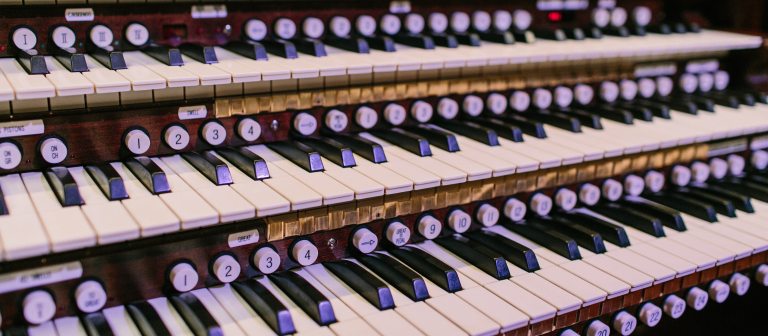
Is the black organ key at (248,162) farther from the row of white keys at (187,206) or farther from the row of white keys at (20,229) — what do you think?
the row of white keys at (20,229)

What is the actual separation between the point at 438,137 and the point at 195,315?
856 mm

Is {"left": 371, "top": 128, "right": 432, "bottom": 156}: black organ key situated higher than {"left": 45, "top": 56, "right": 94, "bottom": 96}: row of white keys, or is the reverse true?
{"left": 45, "top": 56, "right": 94, "bottom": 96}: row of white keys

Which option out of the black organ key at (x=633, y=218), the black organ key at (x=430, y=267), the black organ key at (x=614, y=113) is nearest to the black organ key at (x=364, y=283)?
the black organ key at (x=430, y=267)

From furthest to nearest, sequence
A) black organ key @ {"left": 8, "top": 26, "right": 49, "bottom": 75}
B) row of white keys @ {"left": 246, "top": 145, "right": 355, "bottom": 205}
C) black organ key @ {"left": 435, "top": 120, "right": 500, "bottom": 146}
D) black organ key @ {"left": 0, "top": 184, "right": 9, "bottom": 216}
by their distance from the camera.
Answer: black organ key @ {"left": 435, "top": 120, "right": 500, "bottom": 146} < black organ key @ {"left": 8, "top": 26, "right": 49, "bottom": 75} < row of white keys @ {"left": 246, "top": 145, "right": 355, "bottom": 205} < black organ key @ {"left": 0, "top": 184, "right": 9, "bottom": 216}

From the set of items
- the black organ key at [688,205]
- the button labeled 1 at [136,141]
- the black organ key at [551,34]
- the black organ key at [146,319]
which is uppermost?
the black organ key at [551,34]

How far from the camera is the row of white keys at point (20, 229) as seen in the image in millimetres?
1337

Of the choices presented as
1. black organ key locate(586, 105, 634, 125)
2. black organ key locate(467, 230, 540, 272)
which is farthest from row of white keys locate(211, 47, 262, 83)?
black organ key locate(586, 105, 634, 125)

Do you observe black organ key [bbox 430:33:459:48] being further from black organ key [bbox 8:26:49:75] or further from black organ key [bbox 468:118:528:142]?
black organ key [bbox 8:26:49:75]

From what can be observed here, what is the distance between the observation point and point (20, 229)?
140cm

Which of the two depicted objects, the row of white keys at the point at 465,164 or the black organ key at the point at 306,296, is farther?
the row of white keys at the point at 465,164

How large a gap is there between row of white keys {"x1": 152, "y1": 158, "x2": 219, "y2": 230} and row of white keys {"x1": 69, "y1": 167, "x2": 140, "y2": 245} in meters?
0.09

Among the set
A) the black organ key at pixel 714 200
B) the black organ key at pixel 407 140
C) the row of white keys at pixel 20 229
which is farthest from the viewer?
the black organ key at pixel 714 200

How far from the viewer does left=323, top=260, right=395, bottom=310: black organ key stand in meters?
1.66

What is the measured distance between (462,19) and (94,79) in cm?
123
